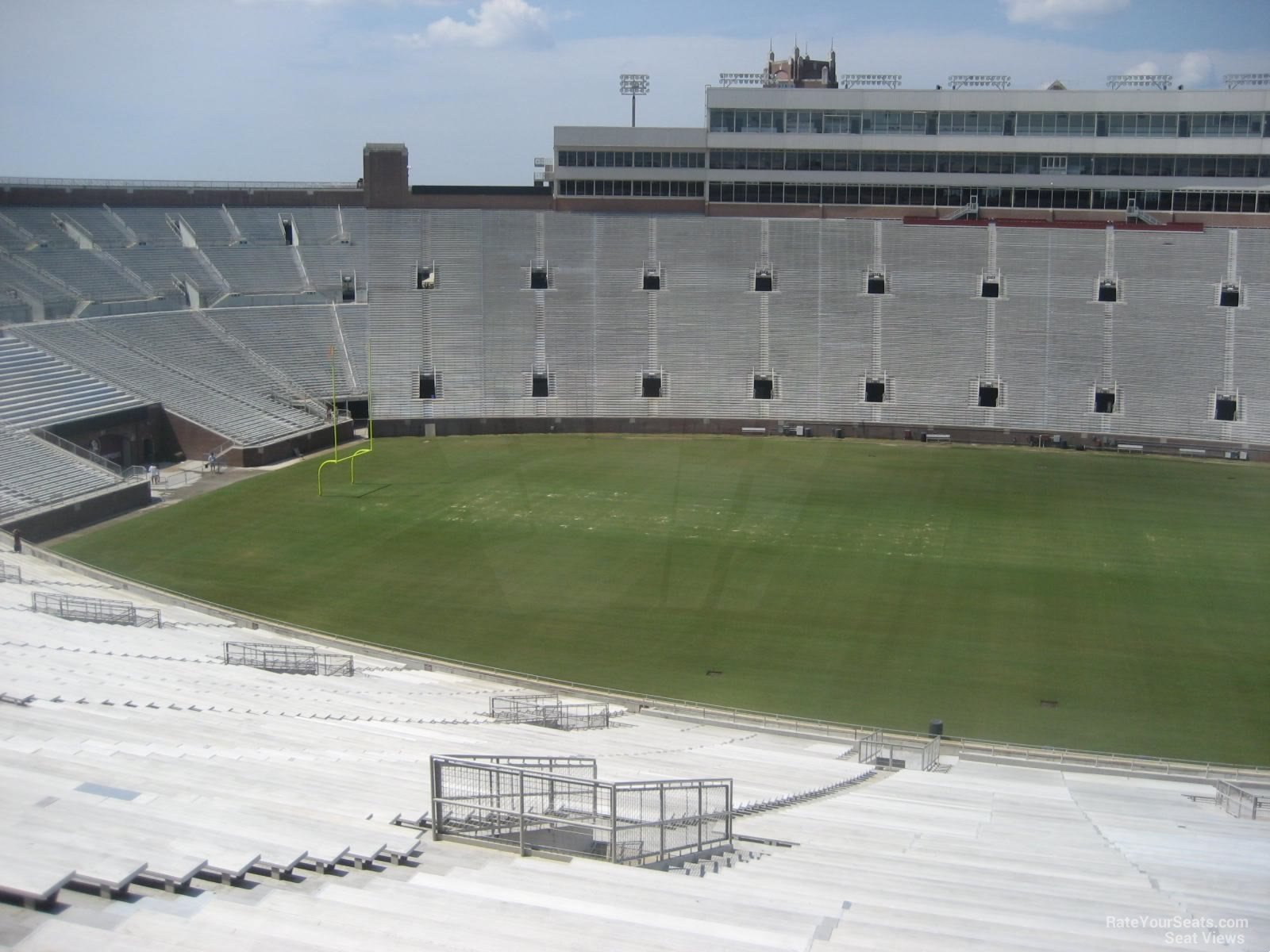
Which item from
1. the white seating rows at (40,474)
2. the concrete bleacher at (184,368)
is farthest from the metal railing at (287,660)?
the concrete bleacher at (184,368)

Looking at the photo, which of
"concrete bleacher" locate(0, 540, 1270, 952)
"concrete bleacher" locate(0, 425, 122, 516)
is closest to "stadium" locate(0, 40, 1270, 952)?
"concrete bleacher" locate(0, 540, 1270, 952)

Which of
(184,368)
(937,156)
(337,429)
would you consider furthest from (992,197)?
(184,368)

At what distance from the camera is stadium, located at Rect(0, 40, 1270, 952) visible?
354 inches

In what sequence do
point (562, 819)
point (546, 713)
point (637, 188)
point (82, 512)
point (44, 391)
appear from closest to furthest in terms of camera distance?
point (562, 819), point (546, 713), point (82, 512), point (44, 391), point (637, 188)

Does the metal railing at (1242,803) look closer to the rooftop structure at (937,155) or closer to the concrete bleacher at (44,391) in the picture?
the concrete bleacher at (44,391)

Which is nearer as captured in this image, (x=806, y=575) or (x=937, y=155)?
(x=806, y=575)

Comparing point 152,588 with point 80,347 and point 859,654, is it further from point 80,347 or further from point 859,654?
point 80,347

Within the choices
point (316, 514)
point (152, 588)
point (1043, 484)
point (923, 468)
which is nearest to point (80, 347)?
point (316, 514)

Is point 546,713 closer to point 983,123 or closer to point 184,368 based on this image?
point 184,368

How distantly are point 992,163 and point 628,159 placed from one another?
48.1ft

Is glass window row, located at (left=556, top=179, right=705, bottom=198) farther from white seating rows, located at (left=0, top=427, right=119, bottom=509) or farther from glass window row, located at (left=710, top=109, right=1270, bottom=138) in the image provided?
Result: white seating rows, located at (left=0, top=427, right=119, bottom=509)

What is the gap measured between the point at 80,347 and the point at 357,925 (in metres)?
35.6

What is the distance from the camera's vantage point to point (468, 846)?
938 cm

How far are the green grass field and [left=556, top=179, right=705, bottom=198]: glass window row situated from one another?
16.2 metres
